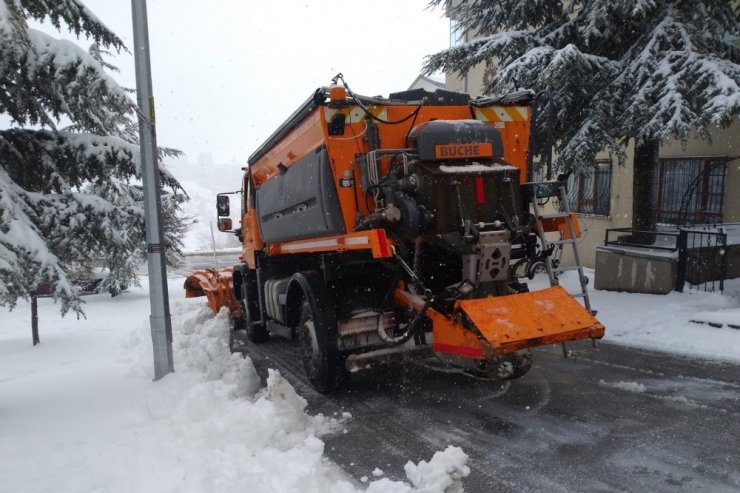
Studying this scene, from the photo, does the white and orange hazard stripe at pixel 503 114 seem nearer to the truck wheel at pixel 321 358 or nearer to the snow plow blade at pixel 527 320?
the snow plow blade at pixel 527 320

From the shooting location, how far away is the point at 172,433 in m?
4.19

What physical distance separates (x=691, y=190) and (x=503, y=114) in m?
8.75

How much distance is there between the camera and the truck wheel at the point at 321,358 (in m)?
5.14

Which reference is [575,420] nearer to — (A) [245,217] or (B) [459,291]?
(B) [459,291]

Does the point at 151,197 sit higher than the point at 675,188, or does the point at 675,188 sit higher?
the point at 675,188

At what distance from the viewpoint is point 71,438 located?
413cm

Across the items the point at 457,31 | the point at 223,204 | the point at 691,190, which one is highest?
the point at 457,31


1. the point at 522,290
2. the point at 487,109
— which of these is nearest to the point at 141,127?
the point at 487,109

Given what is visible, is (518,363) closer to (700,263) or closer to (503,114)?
(503,114)

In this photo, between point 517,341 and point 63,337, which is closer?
point 517,341

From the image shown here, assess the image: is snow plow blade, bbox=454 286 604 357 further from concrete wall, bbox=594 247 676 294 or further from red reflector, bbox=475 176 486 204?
concrete wall, bbox=594 247 676 294

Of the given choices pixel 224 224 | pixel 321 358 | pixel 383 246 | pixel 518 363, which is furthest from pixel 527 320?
pixel 224 224

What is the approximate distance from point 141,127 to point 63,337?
20.3 feet

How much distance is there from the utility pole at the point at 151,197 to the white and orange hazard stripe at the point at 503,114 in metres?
3.49
